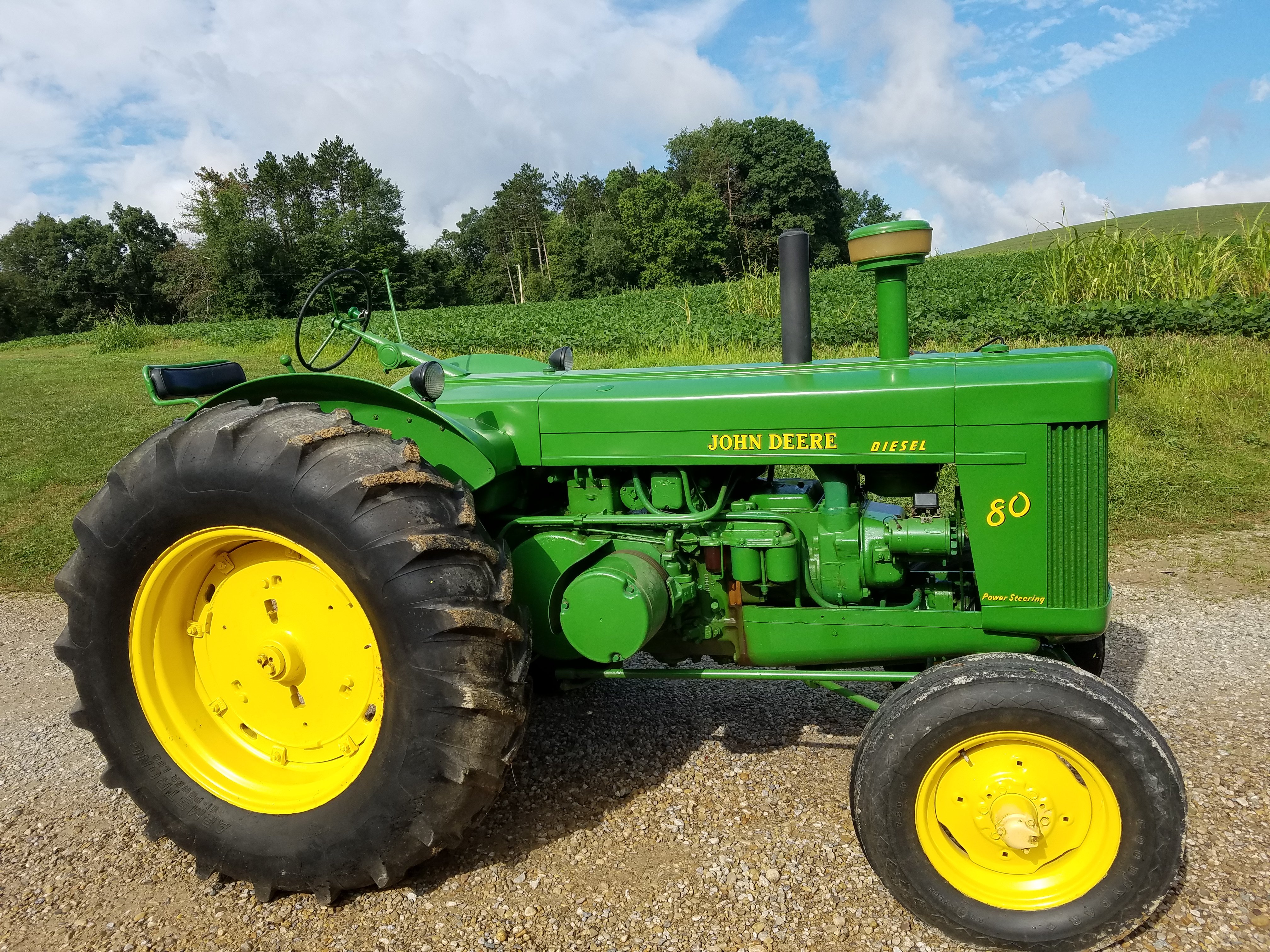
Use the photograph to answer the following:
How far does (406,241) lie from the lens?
50.3 m

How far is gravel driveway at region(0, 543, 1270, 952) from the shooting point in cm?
235

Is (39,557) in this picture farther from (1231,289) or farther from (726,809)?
(1231,289)

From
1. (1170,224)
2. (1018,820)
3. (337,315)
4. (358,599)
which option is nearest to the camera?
(1018,820)

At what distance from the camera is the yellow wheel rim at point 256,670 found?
255 centimetres

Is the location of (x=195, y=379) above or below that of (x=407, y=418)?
above

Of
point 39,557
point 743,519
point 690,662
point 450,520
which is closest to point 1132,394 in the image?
point 690,662

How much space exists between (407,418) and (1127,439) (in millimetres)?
6856

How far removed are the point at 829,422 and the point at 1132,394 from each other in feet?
23.4

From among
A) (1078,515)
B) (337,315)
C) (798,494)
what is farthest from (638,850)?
(337,315)

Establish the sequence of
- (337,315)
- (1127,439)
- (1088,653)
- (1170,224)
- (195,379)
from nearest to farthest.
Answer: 1. (195,379)
2. (1088,653)
3. (337,315)
4. (1127,439)
5. (1170,224)

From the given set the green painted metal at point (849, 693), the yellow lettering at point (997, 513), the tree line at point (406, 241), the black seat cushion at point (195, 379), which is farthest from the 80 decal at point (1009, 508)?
the tree line at point (406, 241)

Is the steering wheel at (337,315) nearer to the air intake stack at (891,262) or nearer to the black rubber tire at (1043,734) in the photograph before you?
the air intake stack at (891,262)

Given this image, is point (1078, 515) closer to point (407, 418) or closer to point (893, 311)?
point (893, 311)

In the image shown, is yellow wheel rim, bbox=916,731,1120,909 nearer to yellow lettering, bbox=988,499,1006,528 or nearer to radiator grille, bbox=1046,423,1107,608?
radiator grille, bbox=1046,423,1107,608
